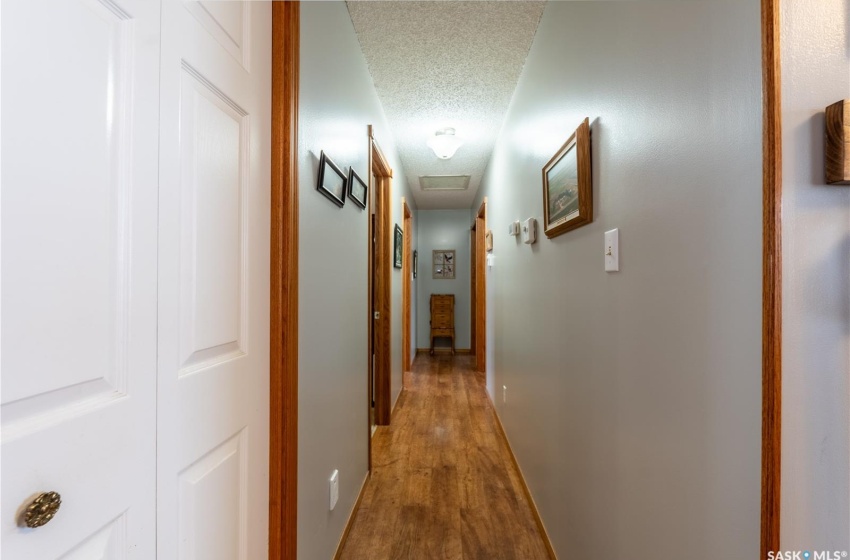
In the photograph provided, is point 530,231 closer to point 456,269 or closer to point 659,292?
point 659,292

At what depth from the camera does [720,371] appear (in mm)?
647

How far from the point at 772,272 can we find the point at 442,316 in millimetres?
5498

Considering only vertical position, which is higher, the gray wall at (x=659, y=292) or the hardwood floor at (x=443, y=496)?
the gray wall at (x=659, y=292)

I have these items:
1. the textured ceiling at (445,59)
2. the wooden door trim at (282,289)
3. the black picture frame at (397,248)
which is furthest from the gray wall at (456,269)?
the wooden door trim at (282,289)

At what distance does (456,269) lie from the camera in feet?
20.7

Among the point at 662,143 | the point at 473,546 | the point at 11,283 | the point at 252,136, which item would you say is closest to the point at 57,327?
the point at 11,283

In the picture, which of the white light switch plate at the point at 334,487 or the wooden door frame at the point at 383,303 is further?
the wooden door frame at the point at 383,303

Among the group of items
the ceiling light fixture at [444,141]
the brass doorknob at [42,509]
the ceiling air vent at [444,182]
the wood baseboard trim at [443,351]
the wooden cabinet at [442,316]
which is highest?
the ceiling air vent at [444,182]

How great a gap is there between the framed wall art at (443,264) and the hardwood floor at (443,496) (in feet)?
→ 10.3

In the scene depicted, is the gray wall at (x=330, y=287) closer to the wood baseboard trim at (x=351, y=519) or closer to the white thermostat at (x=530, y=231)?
the wood baseboard trim at (x=351, y=519)

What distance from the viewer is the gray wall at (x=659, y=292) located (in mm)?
602

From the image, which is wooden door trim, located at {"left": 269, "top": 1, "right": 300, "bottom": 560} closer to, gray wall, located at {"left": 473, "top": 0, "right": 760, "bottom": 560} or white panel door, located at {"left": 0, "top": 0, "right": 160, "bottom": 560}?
white panel door, located at {"left": 0, "top": 0, "right": 160, "bottom": 560}

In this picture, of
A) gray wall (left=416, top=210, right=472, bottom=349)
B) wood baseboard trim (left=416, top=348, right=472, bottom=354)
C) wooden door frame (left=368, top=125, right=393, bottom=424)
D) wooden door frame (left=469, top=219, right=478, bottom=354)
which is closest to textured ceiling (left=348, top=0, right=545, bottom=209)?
wooden door frame (left=368, top=125, right=393, bottom=424)

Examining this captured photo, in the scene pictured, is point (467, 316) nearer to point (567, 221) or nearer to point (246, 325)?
point (567, 221)
